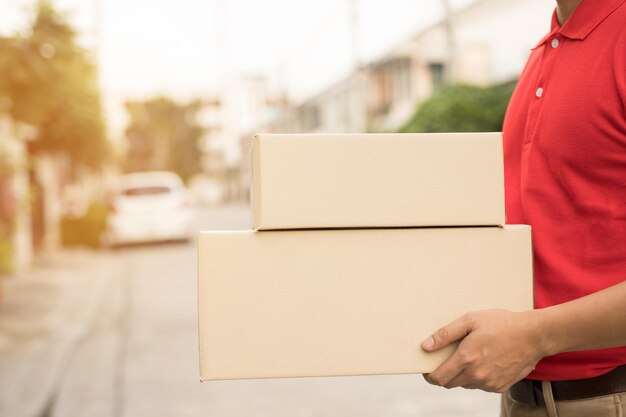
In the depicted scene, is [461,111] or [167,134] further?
[167,134]

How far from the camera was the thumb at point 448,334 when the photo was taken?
1.33 metres

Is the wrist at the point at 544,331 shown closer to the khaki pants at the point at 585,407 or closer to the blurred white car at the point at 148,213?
the khaki pants at the point at 585,407

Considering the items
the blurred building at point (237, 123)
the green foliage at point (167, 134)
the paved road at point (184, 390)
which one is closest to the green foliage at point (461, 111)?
the paved road at point (184, 390)

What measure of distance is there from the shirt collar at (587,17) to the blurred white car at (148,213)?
17.4 m

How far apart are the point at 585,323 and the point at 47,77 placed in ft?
27.7

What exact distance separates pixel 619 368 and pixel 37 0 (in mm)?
7594

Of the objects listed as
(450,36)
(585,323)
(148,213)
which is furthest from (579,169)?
(450,36)

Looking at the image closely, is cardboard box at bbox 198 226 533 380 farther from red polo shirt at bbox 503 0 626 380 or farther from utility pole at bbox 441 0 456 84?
utility pole at bbox 441 0 456 84

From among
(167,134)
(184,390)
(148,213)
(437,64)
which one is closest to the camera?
(184,390)

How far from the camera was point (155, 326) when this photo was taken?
333 inches

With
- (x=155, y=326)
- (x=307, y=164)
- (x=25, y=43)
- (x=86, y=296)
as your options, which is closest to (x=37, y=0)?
(x=25, y=43)

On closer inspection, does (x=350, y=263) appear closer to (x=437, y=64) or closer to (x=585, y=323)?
(x=585, y=323)

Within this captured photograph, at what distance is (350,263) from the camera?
1.37m

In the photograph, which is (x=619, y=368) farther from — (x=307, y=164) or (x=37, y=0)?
(x=37, y=0)
